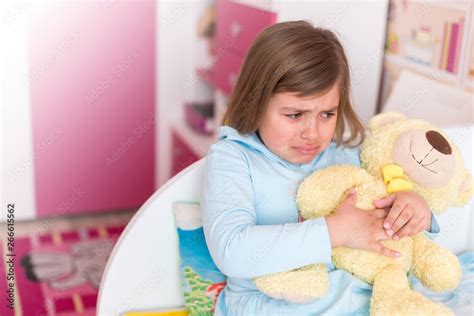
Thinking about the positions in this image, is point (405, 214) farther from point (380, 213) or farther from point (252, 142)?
point (252, 142)

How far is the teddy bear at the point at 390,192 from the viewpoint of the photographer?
104 centimetres

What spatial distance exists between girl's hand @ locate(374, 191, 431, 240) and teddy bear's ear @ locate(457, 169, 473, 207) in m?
0.13

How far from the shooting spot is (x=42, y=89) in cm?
259

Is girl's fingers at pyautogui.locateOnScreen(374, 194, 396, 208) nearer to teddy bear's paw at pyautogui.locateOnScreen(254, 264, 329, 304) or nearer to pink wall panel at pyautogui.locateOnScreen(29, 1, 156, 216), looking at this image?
teddy bear's paw at pyautogui.locateOnScreen(254, 264, 329, 304)

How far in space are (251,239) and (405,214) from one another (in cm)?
27

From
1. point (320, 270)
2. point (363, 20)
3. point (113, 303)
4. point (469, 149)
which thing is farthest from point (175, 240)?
point (363, 20)

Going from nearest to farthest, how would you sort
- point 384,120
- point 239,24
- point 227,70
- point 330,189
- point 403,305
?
point 403,305
point 330,189
point 384,120
point 239,24
point 227,70

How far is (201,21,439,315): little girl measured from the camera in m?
1.03

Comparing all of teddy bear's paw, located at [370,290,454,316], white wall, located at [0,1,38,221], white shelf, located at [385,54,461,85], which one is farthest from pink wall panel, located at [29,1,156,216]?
teddy bear's paw, located at [370,290,454,316]

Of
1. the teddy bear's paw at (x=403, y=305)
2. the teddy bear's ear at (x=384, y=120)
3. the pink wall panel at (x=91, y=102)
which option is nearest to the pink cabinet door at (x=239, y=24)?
the pink wall panel at (x=91, y=102)

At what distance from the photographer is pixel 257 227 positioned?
1.04 metres

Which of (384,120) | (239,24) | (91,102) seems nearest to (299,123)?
(384,120)

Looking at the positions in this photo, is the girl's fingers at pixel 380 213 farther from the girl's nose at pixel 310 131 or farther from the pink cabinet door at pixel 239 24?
the pink cabinet door at pixel 239 24

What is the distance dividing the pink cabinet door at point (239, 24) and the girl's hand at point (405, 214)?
96 cm
